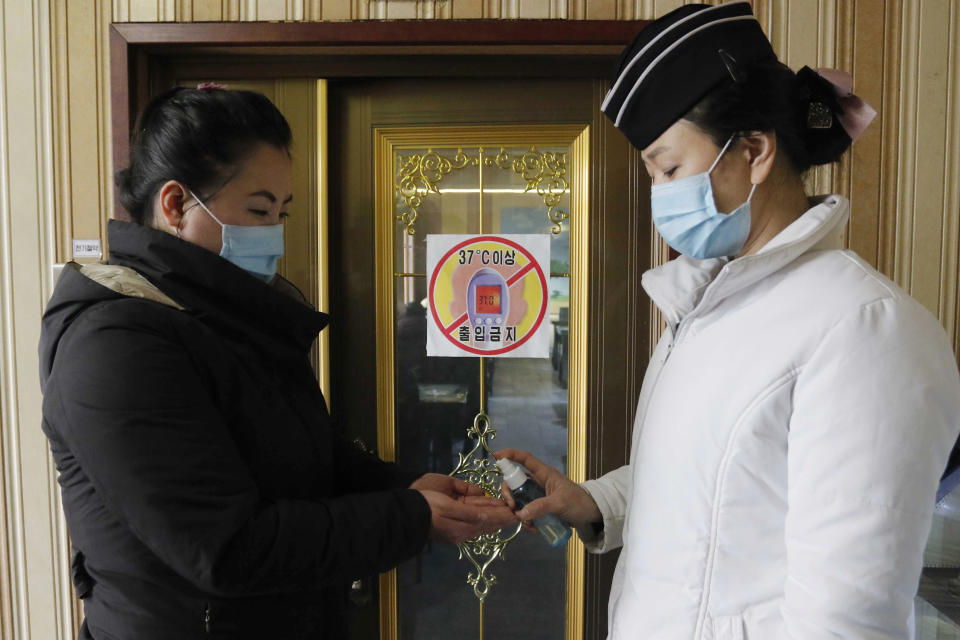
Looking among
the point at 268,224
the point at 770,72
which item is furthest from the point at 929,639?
the point at 268,224

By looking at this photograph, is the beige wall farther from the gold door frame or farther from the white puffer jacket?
the white puffer jacket

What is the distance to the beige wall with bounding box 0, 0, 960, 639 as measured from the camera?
5.21ft

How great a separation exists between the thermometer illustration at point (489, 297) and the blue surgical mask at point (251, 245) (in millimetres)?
732

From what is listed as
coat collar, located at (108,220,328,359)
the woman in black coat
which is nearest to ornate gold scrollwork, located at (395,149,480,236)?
the woman in black coat

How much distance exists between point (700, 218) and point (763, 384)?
266 mm

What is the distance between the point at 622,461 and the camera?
1.76 metres

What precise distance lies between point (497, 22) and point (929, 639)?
1.84m

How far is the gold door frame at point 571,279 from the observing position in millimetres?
1724

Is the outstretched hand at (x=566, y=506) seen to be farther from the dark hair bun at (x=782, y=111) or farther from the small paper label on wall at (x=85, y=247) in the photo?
the small paper label on wall at (x=85, y=247)

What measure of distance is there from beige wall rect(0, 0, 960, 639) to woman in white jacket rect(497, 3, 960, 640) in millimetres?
817

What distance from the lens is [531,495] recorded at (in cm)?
121

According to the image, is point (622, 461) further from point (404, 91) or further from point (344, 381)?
point (404, 91)

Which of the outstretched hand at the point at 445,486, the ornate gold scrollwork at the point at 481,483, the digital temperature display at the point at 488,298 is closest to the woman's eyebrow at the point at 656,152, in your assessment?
the outstretched hand at the point at 445,486

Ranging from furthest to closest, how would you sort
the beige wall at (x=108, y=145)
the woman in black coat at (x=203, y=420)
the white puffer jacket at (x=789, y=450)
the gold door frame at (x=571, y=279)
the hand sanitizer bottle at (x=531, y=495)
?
the gold door frame at (x=571, y=279) → the beige wall at (x=108, y=145) → the hand sanitizer bottle at (x=531, y=495) → the woman in black coat at (x=203, y=420) → the white puffer jacket at (x=789, y=450)
